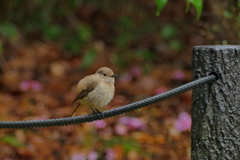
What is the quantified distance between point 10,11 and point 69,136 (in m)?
3.04

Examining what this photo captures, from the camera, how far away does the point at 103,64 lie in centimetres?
707

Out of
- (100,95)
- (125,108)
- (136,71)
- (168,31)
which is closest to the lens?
(125,108)

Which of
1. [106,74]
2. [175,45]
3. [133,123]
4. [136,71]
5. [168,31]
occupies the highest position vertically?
[168,31]

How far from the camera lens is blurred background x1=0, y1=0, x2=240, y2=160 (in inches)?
182

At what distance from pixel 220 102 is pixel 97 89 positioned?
105 cm

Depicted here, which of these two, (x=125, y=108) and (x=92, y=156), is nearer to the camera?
(x=125, y=108)

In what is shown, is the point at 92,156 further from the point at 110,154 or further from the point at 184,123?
the point at 184,123

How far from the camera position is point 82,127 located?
16.0 ft

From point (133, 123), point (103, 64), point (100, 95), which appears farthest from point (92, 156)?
point (103, 64)

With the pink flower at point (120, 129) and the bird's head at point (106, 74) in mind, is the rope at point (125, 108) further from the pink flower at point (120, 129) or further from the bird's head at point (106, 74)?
the pink flower at point (120, 129)

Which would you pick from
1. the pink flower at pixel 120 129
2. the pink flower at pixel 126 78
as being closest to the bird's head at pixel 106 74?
the pink flower at pixel 120 129

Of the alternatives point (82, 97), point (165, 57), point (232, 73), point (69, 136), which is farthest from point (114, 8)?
point (232, 73)

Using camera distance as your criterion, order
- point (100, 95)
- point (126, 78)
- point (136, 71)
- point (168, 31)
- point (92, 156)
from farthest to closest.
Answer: point (168, 31) < point (136, 71) < point (126, 78) < point (92, 156) < point (100, 95)

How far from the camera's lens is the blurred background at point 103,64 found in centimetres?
463
